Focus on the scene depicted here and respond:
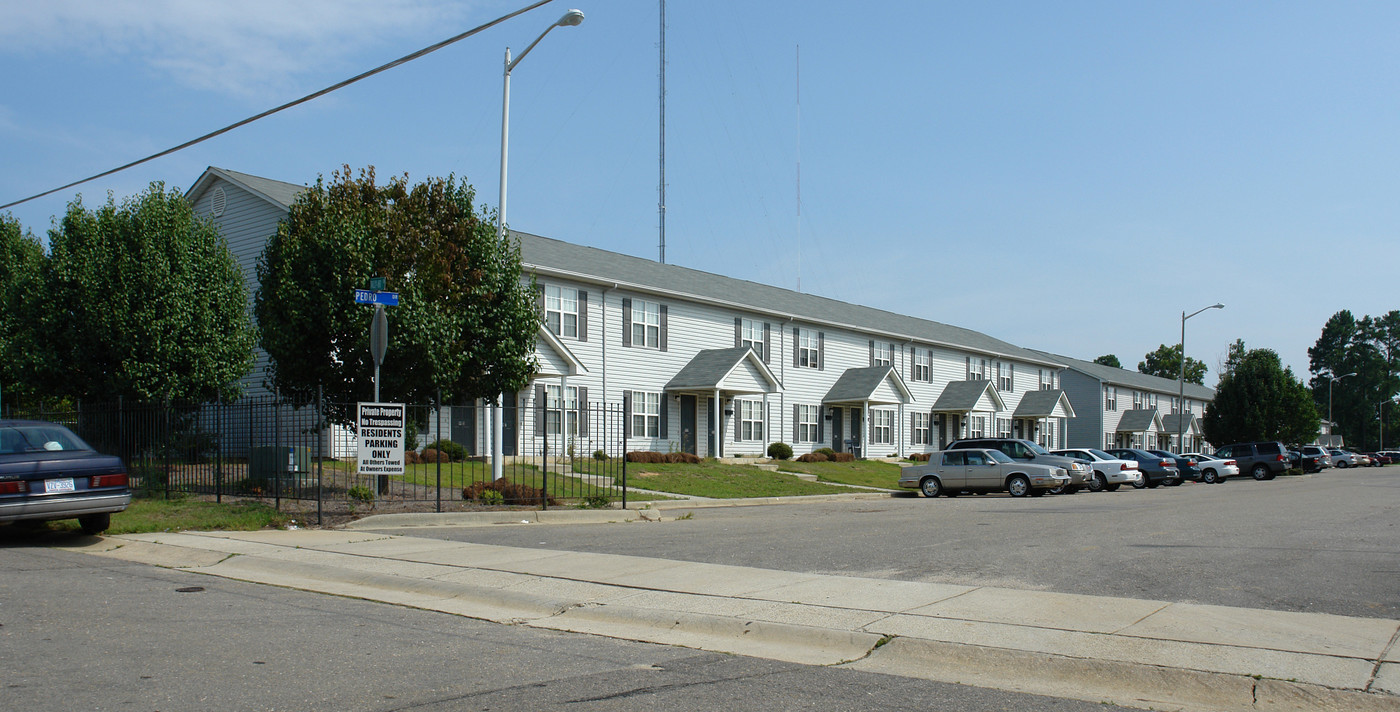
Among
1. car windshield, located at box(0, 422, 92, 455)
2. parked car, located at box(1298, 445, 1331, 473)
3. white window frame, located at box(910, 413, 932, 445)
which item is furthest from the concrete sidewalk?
parked car, located at box(1298, 445, 1331, 473)

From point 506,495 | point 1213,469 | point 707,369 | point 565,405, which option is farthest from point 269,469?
point 1213,469

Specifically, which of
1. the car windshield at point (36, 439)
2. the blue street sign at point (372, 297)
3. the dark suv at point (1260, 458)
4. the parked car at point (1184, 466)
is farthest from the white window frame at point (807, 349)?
the car windshield at point (36, 439)

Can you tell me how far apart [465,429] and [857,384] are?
2051 centimetres

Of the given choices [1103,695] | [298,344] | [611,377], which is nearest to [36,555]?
[298,344]

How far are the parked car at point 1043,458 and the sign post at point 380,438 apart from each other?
19.2 meters

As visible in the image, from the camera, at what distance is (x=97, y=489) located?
13.0 m

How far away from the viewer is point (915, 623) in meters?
7.92

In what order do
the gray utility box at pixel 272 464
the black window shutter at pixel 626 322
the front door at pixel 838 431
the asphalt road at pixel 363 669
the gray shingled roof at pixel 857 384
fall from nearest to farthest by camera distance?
1. the asphalt road at pixel 363 669
2. the gray utility box at pixel 272 464
3. the black window shutter at pixel 626 322
4. the gray shingled roof at pixel 857 384
5. the front door at pixel 838 431

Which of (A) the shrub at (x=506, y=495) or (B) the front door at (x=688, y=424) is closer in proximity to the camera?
(A) the shrub at (x=506, y=495)

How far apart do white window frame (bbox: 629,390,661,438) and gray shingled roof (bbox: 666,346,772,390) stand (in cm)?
83

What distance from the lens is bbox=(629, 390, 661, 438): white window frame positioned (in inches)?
1399

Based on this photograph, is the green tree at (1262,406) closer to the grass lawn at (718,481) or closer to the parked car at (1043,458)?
the parked car at (1043,458)

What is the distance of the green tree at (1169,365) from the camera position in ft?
421

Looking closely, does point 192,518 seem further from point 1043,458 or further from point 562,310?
point 1043,458
